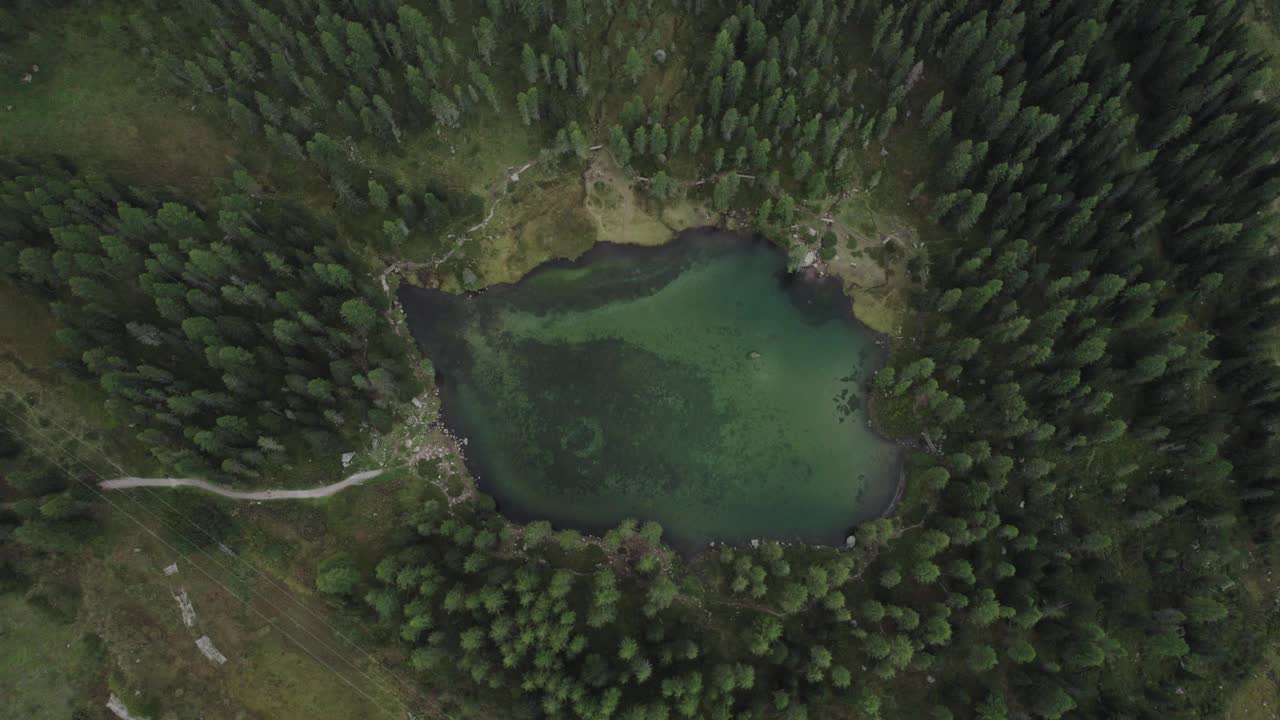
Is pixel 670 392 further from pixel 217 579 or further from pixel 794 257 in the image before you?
pixel 217 579

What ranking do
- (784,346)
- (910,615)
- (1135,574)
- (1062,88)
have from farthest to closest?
(784,346) < (1062,88) < (1135,574) < (910,615)

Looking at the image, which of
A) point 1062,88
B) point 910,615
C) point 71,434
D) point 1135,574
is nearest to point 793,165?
point 1062,88

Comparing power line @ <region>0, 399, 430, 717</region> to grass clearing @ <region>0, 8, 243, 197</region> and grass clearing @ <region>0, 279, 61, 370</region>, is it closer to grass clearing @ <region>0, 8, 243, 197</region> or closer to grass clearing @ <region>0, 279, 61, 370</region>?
grass clearing @ <region>0, 279, 61, 370</region>

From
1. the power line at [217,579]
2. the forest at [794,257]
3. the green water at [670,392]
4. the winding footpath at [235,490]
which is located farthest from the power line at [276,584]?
the green water at [670,392]

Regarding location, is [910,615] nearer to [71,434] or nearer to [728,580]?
[728,580]

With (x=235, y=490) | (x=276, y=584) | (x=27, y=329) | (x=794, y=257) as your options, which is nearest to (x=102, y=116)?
(x=27, y=329)

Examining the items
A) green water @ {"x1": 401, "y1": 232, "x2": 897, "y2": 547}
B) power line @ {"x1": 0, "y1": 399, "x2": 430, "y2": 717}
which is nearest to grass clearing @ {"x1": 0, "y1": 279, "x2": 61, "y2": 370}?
power line @ {"x1": 0, "y1": 399, "x2": 430, "y2": 717}
